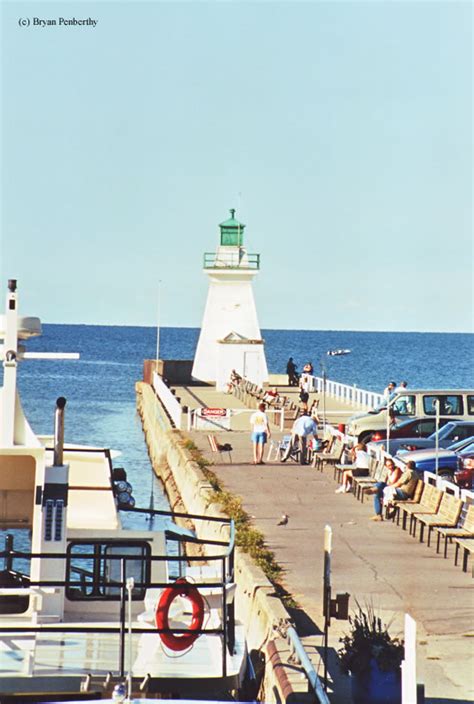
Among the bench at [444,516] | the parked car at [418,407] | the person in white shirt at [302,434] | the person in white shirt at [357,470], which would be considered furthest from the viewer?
the parked car at [418,407]

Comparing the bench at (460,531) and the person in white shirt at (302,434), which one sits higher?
the person in white shirt at (302,434)

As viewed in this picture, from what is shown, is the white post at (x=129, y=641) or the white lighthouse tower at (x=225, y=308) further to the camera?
the white lighthouse tower at (x=225, y=308)

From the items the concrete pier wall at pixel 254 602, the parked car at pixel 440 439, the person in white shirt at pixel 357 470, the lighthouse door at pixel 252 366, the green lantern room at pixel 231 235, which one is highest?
the green lantern room at pixel 231 235

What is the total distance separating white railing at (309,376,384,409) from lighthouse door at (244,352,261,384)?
2.36 metres

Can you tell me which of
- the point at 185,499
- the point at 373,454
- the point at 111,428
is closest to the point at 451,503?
the point at 373,454

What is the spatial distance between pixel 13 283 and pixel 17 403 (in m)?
1.09

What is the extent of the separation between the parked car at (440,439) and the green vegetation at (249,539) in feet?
14.9

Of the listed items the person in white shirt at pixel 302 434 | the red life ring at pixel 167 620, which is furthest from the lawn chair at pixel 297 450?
the red life ring at pixel 167 620

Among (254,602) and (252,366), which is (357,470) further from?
(252,366)

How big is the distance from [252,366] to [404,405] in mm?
19076

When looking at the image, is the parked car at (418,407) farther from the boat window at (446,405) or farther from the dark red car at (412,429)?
the dark red car at (412,429)

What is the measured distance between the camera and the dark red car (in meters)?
29.4

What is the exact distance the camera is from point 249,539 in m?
17.2

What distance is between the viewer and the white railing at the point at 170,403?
1411 inches
